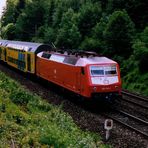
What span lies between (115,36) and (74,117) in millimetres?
15376

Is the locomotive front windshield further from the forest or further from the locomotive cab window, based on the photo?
the forest

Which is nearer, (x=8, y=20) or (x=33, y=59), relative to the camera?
(x=33, y=59)

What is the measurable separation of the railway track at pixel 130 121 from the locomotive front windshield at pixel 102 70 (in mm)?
2237

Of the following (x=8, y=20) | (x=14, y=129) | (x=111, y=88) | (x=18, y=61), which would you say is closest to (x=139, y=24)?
(x=18, y=61)

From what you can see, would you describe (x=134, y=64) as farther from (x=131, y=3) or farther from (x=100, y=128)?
(x=100, y=128)

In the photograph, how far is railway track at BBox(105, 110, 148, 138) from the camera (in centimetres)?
1935

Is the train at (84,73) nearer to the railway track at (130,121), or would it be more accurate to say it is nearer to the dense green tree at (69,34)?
the railway track at (130,121)

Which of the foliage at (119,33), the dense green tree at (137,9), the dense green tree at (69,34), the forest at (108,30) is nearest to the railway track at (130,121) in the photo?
the forest at (108,30)

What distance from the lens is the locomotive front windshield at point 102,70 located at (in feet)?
77.4

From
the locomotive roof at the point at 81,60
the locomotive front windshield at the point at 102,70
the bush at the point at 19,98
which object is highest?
the locomotive roof at the point at 81,60

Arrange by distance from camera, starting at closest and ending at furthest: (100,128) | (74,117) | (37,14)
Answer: (100,128) → (74,117) → (37,14)

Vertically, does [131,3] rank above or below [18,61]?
above

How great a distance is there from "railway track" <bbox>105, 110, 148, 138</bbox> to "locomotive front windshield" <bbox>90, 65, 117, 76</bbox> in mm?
2237

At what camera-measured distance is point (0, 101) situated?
1667 cm
